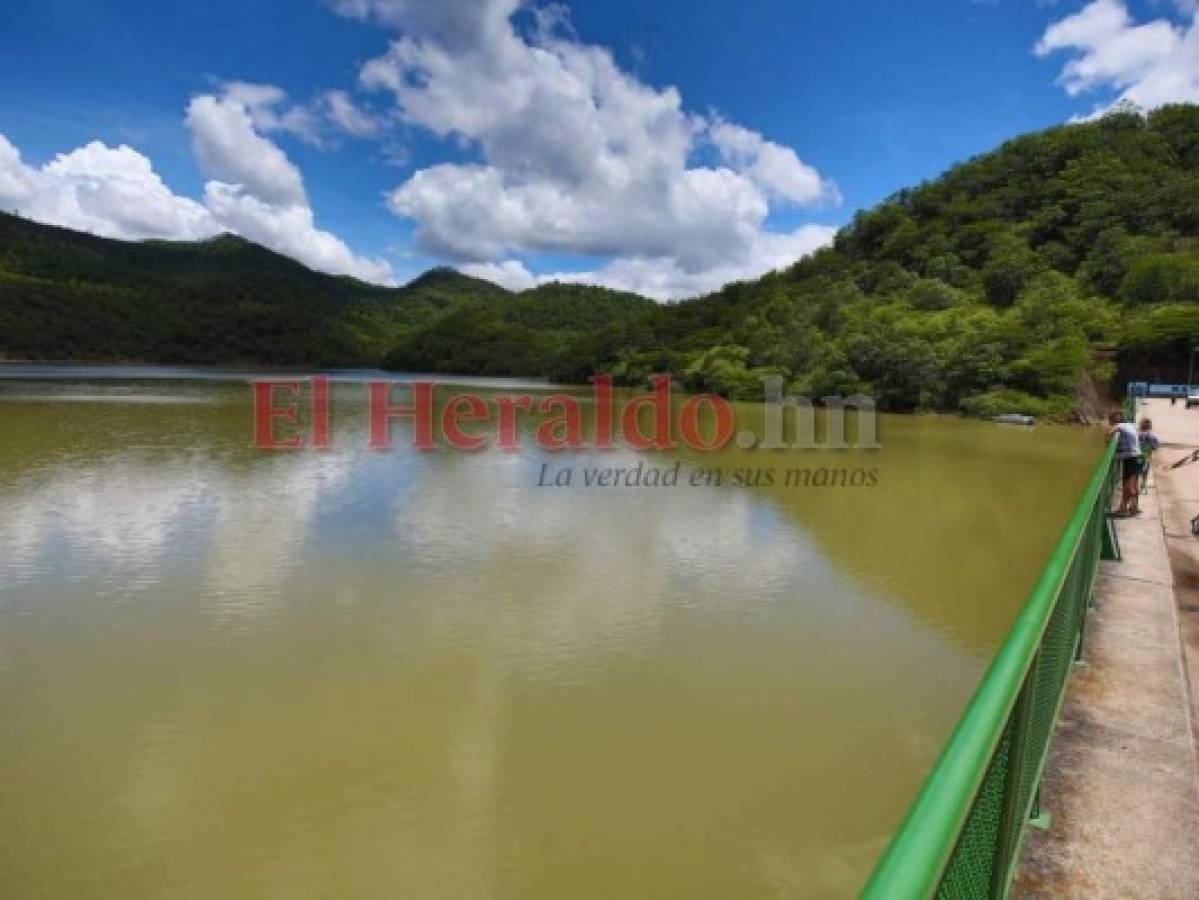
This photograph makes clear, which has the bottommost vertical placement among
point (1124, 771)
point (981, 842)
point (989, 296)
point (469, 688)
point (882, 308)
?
point (469, 688)

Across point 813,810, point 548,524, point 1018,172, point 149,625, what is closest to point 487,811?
point 813,810

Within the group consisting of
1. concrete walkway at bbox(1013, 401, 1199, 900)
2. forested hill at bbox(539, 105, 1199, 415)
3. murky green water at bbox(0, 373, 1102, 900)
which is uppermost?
forested hill at bbox(539, 105, 1199, 415)

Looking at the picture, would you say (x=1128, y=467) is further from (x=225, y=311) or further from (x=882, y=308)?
(x=225, y=311)

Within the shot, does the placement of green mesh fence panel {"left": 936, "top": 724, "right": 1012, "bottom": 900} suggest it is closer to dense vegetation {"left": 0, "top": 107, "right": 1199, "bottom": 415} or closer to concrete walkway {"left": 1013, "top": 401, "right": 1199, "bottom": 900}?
concrete walkway {"left": 1013, "top": 401, "right": 1199, "bottom": 900}

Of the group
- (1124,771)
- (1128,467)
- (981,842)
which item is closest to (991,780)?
(981,842)

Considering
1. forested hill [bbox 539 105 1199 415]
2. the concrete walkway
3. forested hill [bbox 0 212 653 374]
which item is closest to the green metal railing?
the concrete walkway

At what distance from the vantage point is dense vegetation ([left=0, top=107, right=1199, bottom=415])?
40969 mm

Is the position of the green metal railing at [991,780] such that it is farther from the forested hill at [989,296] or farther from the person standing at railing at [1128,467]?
the forested hill at [989,296]

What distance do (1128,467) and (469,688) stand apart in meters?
7.95

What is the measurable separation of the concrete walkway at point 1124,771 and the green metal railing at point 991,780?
5.8 inches

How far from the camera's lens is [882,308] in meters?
53.9

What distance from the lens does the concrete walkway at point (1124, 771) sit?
7.67ft

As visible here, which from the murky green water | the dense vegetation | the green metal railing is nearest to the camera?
the green metal railing

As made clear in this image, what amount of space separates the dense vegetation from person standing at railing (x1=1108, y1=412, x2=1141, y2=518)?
30.7m
